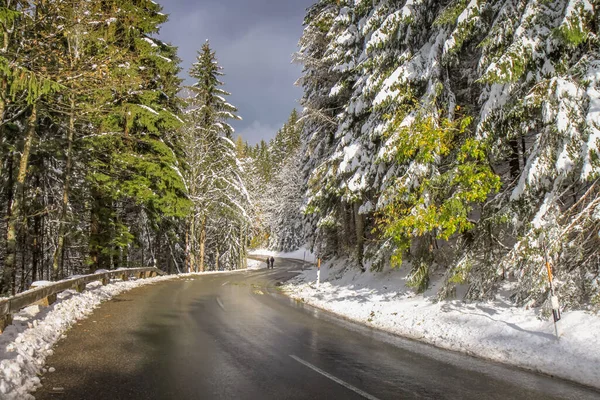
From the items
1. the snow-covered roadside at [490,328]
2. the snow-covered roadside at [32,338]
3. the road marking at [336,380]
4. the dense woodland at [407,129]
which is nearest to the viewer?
the snow-covered roadside at [32,338]

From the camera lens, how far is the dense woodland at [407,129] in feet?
25.1

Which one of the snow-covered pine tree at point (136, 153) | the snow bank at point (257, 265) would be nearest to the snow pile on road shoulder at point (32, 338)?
the snow-covered pine tree at point (136, 153)

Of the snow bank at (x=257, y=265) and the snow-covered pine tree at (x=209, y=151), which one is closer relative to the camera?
the snow-covered pine tree at (x=209, y=151)

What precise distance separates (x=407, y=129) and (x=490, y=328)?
16.5ft

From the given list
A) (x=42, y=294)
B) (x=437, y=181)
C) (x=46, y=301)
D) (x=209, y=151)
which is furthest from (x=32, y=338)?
(x=209, y=151)

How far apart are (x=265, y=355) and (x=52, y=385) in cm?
324

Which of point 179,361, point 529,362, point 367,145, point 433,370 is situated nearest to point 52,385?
point 179,361

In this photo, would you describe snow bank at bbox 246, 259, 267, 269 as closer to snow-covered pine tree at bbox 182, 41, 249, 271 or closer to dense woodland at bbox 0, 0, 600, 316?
snow-covered pine tree at bbox 182, 41, 249, 271

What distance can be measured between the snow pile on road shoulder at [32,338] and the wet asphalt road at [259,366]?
8.2 inches

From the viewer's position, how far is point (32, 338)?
6.47m

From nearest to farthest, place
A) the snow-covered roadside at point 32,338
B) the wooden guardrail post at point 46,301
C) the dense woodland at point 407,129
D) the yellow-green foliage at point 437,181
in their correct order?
the snow-covered roadside at point 32,338 → the dense woodland at point 407,129 → the yellow-green foliage at point 437,181 → the wooden guardrail post at point 46,301

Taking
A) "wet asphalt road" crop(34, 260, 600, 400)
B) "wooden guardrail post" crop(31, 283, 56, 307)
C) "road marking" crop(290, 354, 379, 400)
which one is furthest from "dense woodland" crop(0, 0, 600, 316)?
"road marking" crop(290, 354, 379, 400)

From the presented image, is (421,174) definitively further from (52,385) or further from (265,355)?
(52,385)

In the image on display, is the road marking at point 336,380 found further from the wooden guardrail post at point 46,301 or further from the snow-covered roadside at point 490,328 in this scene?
the wooden guardrail post at point 46,301
